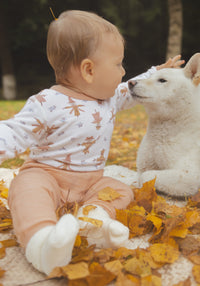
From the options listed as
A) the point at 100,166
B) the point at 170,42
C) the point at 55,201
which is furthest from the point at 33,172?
the point at 170,42

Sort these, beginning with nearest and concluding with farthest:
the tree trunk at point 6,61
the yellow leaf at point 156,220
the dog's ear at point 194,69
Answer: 1. the yellow leaf at point 156,220
2. the dog's ear at point 194,69
3. the tree trunk at point 6,61

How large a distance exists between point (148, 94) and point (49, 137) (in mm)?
795

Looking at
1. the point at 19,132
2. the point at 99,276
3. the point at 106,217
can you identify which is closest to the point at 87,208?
the point at 106,217

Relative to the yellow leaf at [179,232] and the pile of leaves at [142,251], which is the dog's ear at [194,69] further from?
the yellow leaf at [179,232]

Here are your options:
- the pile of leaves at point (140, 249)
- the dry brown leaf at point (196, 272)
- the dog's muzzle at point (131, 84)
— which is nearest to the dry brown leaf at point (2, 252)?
the pile of leaves at point (140, 249)

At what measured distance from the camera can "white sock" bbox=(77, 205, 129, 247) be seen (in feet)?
5.05

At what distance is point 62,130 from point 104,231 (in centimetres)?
65

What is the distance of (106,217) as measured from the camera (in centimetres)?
168

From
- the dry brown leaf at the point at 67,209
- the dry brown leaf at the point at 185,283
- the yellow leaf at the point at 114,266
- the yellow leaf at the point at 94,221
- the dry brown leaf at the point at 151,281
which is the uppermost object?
the yellow leaf at the point at 94,221

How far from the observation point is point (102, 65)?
1879 mm

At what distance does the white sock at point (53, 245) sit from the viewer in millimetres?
1284

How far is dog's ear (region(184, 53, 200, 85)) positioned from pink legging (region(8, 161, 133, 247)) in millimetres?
942

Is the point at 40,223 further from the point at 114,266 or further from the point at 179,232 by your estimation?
the point at 179,232

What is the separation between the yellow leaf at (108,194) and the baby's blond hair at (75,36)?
2.62ft
